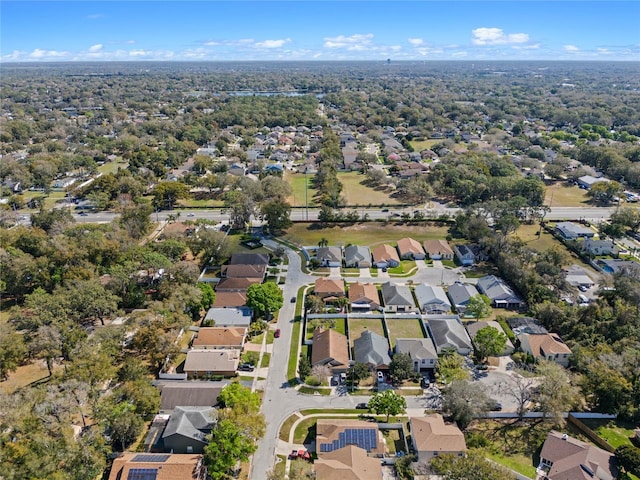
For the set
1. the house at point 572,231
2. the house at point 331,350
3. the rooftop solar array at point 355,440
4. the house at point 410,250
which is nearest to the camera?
the rooftop solar array at point 355,440

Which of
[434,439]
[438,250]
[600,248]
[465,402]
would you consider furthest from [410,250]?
[434,439]

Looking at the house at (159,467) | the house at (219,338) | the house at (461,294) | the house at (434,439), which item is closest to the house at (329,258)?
the house at (461,294)

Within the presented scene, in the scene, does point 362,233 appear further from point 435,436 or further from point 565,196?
point 565,196

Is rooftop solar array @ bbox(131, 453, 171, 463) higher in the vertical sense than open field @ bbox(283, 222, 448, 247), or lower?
higher

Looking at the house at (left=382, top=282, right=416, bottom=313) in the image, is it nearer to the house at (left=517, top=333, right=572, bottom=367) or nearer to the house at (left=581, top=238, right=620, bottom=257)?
the house at (left=517, top=333, right=572, bottom=367)

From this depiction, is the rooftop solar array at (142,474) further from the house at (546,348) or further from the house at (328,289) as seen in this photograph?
the house at (546,348)

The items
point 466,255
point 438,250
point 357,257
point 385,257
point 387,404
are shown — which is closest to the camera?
point 387,404

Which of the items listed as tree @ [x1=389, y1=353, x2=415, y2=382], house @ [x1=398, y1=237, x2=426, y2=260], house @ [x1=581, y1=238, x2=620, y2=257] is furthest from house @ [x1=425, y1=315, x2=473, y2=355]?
house @ [x1=581, y1=238, x2=620, y2=257]
